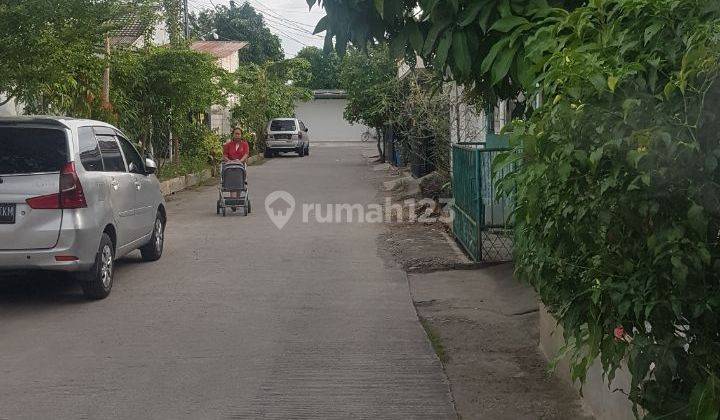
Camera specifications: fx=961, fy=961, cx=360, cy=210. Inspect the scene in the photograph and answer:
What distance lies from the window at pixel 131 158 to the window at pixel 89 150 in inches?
44.4

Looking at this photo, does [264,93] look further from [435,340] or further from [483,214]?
[435,340]

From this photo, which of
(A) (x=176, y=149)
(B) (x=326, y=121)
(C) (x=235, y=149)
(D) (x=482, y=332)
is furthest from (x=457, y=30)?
(B) (x=326, y=121)

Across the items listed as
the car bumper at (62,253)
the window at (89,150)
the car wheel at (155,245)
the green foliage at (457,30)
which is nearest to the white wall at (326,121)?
the car wheel at (155,245)

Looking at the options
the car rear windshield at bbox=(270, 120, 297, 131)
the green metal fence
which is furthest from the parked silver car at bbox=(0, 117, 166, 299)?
the car rear windshield at bbox=(270, 120, 297, 131)

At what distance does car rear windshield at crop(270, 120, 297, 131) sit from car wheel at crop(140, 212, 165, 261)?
3216 cm

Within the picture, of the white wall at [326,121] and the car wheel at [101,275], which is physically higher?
the white wall at [326,121]

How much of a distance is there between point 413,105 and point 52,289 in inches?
492

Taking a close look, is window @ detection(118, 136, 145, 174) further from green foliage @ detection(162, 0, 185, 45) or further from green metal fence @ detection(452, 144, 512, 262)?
green foliage @ detection(162, 0, 185, 45)

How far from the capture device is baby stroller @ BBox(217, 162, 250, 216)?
59.6ft

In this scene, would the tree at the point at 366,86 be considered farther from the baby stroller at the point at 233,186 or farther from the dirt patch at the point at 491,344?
the dirt patch at the point at 491,344

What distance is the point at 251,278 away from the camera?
37.9 feet

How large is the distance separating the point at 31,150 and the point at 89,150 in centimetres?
76

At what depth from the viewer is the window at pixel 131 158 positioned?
11.6 m

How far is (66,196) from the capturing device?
929 cm
